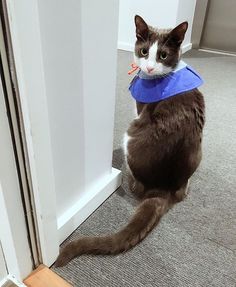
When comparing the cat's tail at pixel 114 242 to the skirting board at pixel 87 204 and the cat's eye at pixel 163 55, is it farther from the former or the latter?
the cat's eye at pixel 163 55

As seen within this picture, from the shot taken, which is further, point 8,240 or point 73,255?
point 73,255

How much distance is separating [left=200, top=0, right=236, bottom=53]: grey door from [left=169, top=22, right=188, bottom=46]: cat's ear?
259 centimetres

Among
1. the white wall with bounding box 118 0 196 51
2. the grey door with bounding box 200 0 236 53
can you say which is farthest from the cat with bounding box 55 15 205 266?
the grey door with bounding box 200 0 236 53

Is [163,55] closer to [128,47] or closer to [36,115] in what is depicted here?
[36,115]

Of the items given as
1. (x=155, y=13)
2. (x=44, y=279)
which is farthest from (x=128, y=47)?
(x=44, y=279)

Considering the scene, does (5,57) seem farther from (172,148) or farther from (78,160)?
(172,148)

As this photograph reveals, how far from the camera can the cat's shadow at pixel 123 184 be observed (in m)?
1.22

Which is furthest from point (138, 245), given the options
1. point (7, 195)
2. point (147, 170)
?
point (7, 195)

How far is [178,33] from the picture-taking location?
36.2 inches

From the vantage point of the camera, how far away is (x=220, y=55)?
3186 mm

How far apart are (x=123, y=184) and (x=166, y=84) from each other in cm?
53

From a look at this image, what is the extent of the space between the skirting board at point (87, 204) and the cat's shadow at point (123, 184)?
1.1 inches

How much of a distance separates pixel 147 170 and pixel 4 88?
2.06 feet

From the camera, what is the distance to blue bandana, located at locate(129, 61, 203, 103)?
37.9 inches
